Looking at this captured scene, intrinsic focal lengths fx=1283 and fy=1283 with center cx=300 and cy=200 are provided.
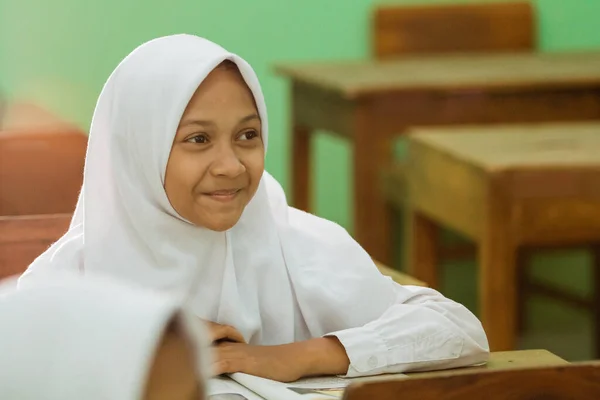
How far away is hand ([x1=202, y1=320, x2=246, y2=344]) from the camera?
1529mm

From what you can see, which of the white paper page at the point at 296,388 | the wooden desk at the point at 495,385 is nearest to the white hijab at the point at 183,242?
the white paper page at the point at 296,388

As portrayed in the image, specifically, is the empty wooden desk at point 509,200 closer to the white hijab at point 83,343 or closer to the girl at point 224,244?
the girl at point 224,244

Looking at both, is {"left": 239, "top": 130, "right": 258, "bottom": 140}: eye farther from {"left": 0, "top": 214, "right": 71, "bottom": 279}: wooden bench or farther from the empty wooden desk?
the empty wooden desk

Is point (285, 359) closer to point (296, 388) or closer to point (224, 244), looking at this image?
point (296, 388)

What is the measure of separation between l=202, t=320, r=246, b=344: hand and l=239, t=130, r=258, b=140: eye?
23 cm

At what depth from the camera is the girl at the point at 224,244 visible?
1533 millimetres

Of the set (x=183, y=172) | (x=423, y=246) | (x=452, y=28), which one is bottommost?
(x=423, y=246)

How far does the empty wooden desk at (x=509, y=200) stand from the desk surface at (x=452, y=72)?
70 cm

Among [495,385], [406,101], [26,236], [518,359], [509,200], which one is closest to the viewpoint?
[495,385]

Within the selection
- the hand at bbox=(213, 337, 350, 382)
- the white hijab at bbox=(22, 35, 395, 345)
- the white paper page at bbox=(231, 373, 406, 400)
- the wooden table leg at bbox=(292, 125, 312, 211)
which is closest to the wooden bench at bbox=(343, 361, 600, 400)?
the white paper page at bbox=(231, 373, 406, 400)

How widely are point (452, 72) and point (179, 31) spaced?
1026mm

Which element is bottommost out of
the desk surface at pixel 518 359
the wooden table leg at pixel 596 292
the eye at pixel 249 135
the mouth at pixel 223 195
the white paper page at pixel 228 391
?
the wooden table leg at pixel 596 292

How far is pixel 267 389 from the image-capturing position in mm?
1433

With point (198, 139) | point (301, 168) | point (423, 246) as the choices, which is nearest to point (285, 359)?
point (198, 139)
